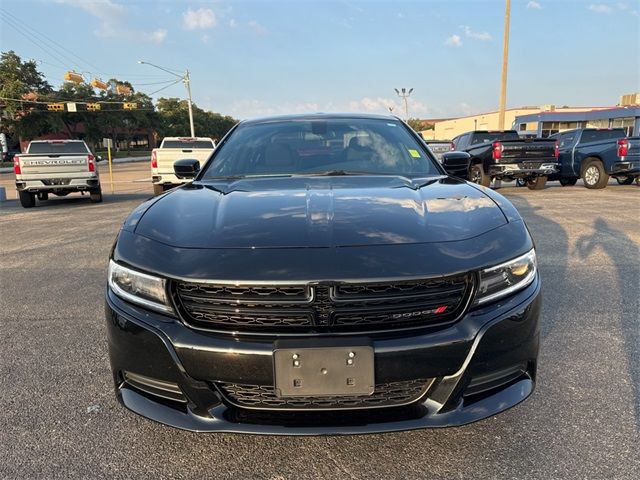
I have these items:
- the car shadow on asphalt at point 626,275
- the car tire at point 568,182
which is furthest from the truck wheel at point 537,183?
the car shadow on asphalt at point 626,275

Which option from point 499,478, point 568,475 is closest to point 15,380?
point 499,478

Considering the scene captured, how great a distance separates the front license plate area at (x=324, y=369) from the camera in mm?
1745

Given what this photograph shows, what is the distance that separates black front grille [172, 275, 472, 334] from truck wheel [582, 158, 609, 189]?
46.4 ft

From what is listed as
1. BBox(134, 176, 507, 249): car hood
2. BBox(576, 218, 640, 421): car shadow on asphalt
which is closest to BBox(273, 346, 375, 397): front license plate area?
BBox(134, 176, 507, 249): car hood

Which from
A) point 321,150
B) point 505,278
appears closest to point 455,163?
point 321,150

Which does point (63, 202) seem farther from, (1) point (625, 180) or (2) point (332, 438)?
(1) point (625, 180)

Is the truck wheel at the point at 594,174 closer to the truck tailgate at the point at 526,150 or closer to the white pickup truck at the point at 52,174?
the truck tailgate at the point at 526,150

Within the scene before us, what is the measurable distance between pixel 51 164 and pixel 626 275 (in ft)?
41.4

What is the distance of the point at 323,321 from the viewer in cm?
182

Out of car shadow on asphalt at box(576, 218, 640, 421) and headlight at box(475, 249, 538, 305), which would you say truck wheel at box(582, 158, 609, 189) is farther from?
headlight at box(475, 249, 538, 305)

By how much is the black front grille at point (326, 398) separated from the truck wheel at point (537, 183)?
1342 cm

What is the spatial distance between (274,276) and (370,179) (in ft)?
4.23

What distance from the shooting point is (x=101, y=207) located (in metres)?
12.3

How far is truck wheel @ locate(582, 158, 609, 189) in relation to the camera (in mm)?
13750
